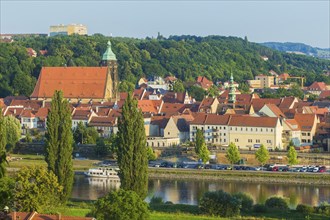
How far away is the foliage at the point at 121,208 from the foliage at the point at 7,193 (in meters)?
2.46

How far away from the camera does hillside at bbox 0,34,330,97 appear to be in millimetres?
77562

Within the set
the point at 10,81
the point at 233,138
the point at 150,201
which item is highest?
the point at 10,81

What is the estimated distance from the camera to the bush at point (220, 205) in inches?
1109

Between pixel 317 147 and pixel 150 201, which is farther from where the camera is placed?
pixel 317 147

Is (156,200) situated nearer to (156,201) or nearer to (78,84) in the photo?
(156,201)

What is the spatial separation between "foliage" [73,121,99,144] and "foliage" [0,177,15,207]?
24.6 meters

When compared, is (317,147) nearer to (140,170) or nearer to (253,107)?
(253,107)

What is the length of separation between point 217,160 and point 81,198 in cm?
1273

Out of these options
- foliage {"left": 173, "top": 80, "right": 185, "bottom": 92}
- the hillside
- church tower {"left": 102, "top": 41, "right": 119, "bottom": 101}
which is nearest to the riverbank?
church tower {"left": 102, "top": 41, "right": 119, "bottom": 101}

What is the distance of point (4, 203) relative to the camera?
23.0 metres

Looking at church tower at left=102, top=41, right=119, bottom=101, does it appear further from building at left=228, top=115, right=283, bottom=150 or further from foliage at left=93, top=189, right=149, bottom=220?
foliage at left=93, top=189, right=149, bottom=220

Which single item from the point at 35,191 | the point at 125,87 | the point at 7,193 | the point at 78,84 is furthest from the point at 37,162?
the point at 125,87

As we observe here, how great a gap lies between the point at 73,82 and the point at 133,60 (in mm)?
29994

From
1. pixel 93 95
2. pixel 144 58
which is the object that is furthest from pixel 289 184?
pixel 144 58
